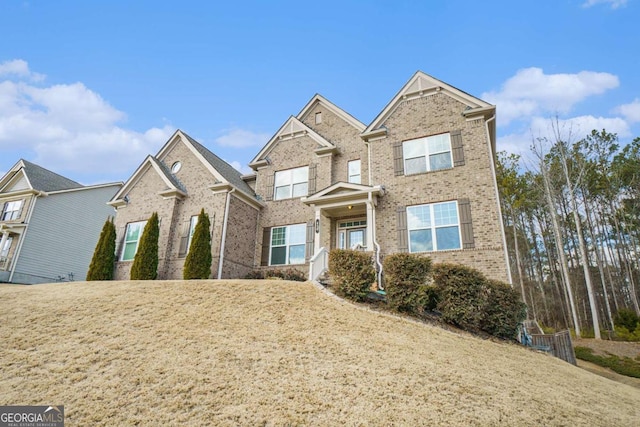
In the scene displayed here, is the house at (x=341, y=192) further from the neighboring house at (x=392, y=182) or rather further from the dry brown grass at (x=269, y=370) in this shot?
the dry brown grass at (x=269, y=370)

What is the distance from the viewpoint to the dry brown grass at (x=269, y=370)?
12.5 ft

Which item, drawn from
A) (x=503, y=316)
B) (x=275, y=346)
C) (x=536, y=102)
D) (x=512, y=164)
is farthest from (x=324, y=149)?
(x=512, y=164)

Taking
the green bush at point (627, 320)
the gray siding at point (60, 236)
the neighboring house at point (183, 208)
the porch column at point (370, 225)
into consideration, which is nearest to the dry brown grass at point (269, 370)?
the porch column at point (370, 225)

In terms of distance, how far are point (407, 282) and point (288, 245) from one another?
7471mm

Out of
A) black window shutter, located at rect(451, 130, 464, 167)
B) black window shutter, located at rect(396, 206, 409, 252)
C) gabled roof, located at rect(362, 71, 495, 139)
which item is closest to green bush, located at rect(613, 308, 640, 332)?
black window shutter, located at rect(451, 130, 464, 167)

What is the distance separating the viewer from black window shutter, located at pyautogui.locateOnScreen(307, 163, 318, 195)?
14.9 metres

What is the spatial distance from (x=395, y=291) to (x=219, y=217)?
8.85 m

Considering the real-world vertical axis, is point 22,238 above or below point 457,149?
below

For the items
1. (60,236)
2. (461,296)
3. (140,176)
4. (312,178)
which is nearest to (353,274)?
(461,296)

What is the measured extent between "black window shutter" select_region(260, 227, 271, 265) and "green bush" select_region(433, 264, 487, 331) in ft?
28.1

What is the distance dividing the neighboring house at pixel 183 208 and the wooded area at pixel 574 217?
17877 mm

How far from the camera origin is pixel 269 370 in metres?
4.70

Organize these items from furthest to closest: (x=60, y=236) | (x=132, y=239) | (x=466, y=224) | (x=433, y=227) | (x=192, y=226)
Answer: (x=60, y=236) < (x=132, y=239) < (x=192, y=226) < (x=433, y=227) < (x=466, y=224)

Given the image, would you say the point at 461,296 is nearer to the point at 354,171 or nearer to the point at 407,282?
the point at 407,282
